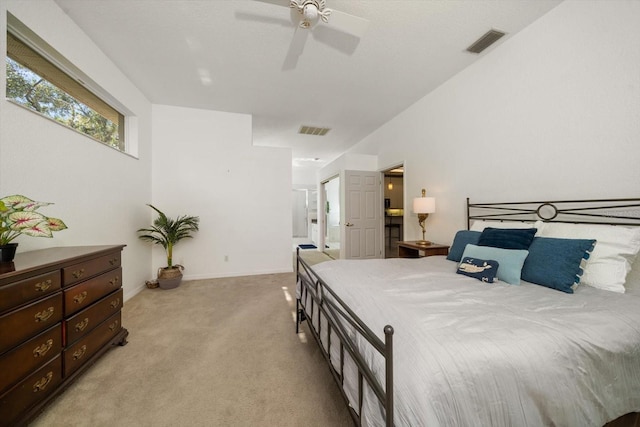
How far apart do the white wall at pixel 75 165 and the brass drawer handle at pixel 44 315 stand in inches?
29.5

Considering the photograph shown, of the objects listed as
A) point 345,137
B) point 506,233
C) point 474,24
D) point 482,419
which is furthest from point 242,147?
point 482,419

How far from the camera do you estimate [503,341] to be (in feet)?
2.89

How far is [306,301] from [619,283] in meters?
2.17

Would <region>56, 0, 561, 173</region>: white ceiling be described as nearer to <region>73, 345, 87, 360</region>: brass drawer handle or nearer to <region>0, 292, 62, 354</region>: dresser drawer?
<region>0, 292, 62, 354</region>: dresser drawer

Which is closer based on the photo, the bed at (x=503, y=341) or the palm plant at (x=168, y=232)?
the bed at (x=503, y=341)

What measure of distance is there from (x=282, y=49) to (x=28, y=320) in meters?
2.97

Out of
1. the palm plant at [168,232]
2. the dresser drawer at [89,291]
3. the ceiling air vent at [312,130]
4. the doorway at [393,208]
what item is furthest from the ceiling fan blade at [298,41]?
the doorway at [393,208]

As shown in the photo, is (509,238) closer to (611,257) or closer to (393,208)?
(611,257)

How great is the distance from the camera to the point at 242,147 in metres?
4.23

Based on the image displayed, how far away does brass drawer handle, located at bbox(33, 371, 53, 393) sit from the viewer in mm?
1249

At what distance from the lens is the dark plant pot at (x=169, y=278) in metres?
3.44

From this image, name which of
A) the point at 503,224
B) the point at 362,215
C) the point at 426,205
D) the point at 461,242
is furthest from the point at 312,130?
the point at 503,224

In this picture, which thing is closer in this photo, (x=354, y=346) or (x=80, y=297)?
(x=354, y=346)

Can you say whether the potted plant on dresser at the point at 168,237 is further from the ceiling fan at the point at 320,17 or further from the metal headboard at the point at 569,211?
the metal headboard at the point at 569,211
